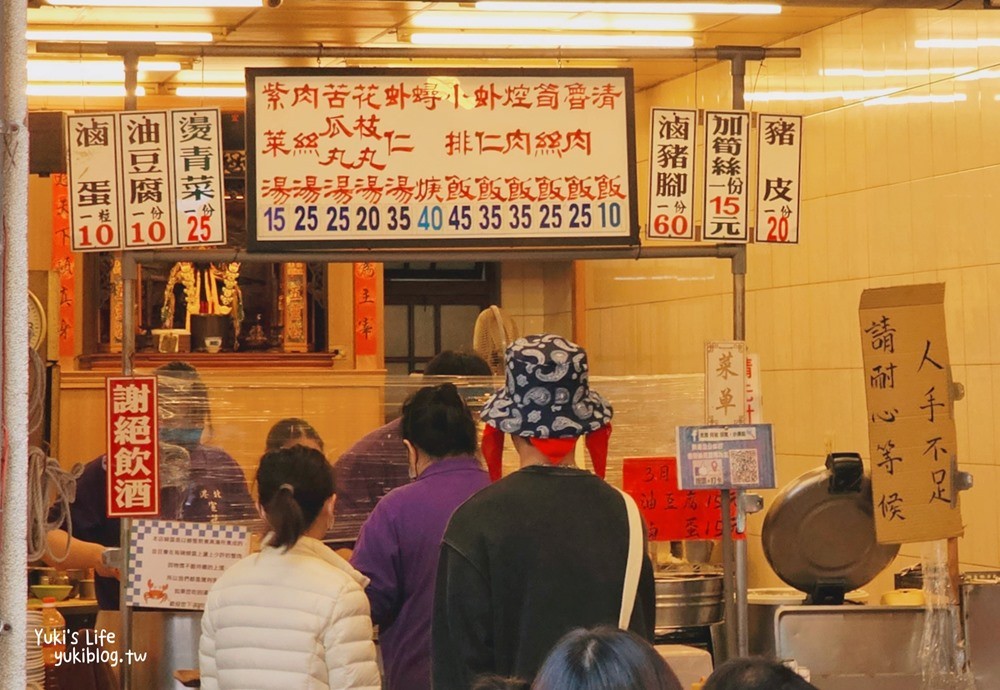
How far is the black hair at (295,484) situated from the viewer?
3.36m

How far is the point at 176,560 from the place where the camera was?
14.3ft

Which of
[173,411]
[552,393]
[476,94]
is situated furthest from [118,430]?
[552,393]

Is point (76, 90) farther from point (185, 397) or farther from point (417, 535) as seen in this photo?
point (417, 535)

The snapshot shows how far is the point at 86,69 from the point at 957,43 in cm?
462

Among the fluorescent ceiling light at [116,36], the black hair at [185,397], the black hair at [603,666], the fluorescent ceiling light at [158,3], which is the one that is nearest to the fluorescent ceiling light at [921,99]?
the fluorescent ceiling light at [158,3]

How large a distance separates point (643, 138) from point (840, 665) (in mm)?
4954

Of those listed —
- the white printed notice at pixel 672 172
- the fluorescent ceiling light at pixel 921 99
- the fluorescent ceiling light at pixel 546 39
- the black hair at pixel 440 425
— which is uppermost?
the fluorescent ceiling light at pixel 546 39

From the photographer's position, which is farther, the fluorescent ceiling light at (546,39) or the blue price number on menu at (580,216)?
the fluorescent ceiling light at (546,39)

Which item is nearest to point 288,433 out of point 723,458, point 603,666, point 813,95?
point 723,458

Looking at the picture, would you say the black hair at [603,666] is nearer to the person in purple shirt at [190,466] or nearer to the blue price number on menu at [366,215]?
the blue price number on menu at [366,215]

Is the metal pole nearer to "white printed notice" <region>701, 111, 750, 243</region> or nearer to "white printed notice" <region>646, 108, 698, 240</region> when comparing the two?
"white printed notice" <region>646, 108, 698, 240</region>

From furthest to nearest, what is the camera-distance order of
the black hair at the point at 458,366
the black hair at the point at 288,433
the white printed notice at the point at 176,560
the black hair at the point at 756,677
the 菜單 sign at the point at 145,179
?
1. the black hair at the point at 458,366
2. the black hair at the point at 288,433
3. the white printed notice at the point at 176,560
4. the 菜單 sign at the point at 145,179
5. the black hair at the point at 756,677

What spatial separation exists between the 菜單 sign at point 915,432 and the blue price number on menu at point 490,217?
48.0 inches

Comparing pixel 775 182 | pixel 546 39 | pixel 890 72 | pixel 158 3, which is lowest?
pixel 775 182
